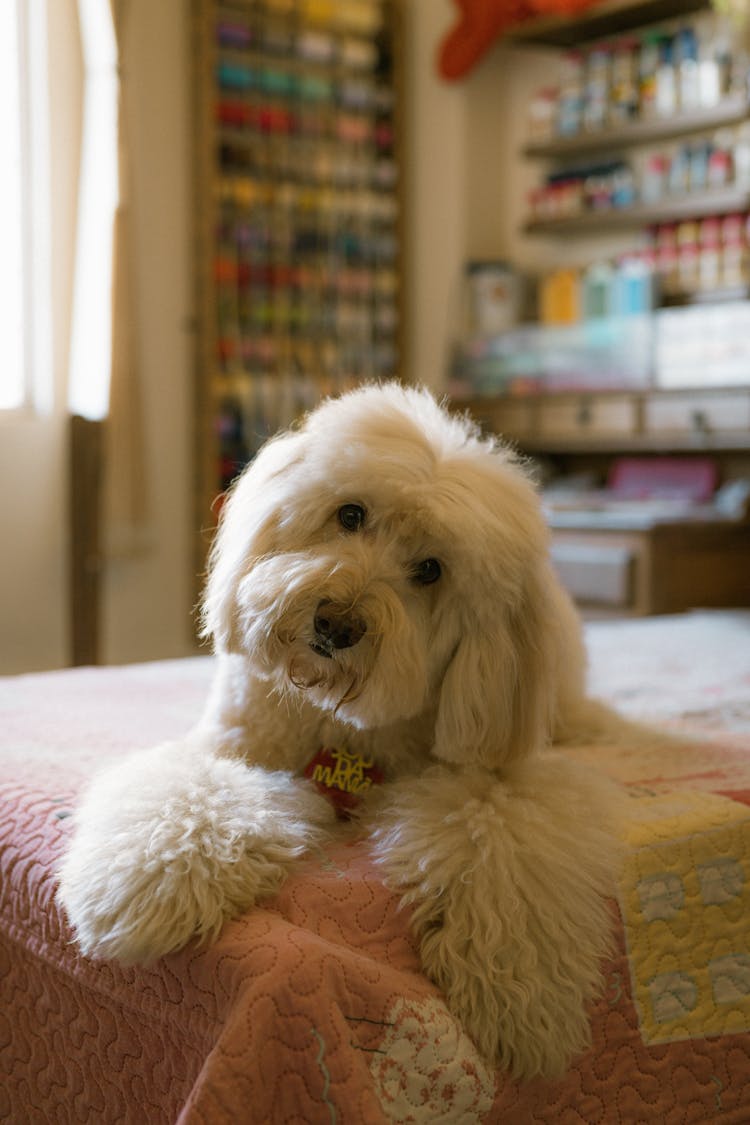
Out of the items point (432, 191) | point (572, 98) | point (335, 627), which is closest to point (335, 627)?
point (335, 627)

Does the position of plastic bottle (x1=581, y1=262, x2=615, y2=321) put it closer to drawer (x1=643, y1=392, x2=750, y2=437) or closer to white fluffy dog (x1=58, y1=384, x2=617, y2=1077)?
drawer (x1=643, y1=392, x2=750, y2=437)

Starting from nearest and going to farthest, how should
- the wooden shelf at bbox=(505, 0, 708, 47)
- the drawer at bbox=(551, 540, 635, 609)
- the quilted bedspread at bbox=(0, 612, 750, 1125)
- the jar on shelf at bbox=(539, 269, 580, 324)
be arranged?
the quilted bedspread at bbox=(0, 612, 750, 1125) < the drawer at bbox=(551, 540, 635, 609) < the wooden shelf at bbox=(505, 0, 708, 47) < the jar on shelf at bbox=(539, 269, 580, 324)

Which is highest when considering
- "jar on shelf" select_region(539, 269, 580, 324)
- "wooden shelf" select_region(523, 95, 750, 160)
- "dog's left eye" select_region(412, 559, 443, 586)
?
"wooden shelf" select_region(523, 95, 750, 160)

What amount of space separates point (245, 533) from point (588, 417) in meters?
2.81

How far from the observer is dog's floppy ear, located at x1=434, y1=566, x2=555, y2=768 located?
116 centimetres

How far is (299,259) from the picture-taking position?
13.9 feet

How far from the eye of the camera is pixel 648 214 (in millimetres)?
3777

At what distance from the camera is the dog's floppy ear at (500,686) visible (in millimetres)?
1160

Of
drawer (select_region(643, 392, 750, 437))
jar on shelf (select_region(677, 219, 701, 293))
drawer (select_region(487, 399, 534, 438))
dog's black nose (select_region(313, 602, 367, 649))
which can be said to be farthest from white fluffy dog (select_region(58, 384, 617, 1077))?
drawer (select_region(487, 399, 534, 438))

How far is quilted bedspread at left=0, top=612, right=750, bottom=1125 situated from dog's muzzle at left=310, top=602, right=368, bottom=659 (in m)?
0.20

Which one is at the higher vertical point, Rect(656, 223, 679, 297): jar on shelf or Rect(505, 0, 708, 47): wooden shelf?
Rect(505, 0, 708, 47): wooden shelf

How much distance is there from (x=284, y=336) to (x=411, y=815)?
10.7 ft

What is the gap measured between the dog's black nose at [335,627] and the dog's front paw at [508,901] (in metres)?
0.17

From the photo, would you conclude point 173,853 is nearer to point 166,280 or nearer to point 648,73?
point 166,280
